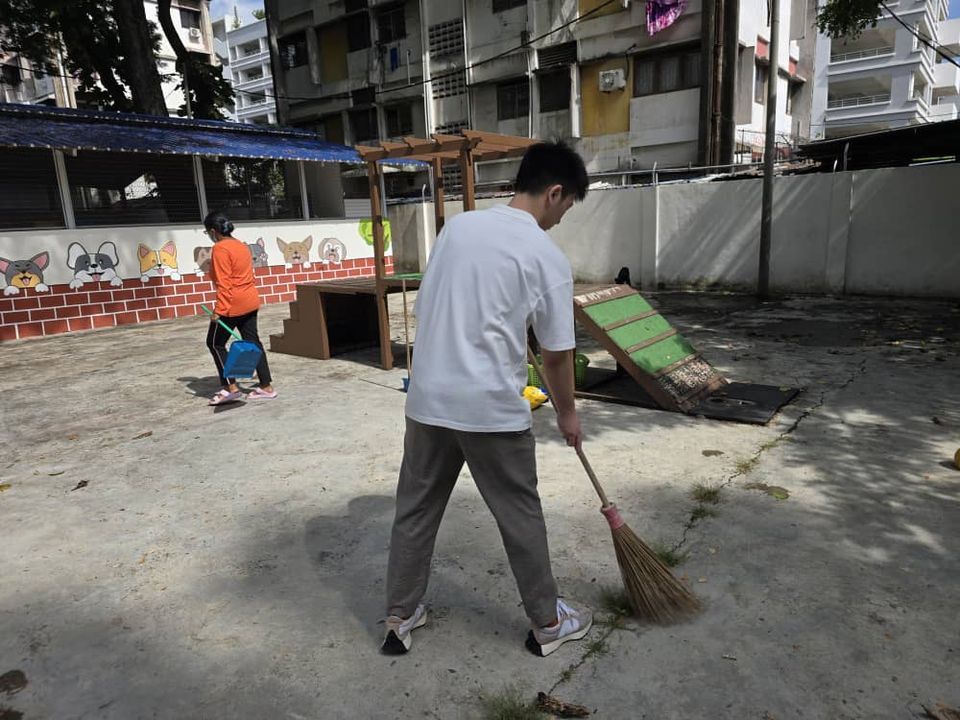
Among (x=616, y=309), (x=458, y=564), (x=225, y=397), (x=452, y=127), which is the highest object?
(x=452, y=127)

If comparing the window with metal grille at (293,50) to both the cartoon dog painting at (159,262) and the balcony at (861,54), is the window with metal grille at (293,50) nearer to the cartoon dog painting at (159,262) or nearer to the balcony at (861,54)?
the cartoon dog painting at (159,262)

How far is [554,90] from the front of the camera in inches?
737

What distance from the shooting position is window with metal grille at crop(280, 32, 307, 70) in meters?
25.0

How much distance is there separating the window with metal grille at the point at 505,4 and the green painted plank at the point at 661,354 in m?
16.8

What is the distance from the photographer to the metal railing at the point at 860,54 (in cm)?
2966

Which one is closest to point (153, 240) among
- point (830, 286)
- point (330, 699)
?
point (330, 699)

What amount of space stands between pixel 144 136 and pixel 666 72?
1294 centimetres

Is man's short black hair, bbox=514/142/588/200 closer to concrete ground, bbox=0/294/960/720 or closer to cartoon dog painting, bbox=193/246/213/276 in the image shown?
concrete ground, bbox=0/294/960/720

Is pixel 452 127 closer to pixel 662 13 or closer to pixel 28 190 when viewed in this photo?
pixel 662 13

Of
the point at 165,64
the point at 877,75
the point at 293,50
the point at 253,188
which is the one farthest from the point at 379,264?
the point at 165,64

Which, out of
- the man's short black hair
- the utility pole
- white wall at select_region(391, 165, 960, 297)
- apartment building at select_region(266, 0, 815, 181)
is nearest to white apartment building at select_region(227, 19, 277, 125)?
apartment building at select_region(266, 0, 815, 181)

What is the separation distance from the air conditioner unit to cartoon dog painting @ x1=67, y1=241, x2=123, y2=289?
1325cm

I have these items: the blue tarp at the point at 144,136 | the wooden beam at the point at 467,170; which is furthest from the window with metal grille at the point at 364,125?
the wooden beam at the point at 467,170

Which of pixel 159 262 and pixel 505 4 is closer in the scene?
pixel 159 262
